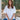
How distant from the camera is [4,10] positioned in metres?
0.69

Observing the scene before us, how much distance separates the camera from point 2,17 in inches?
27.3

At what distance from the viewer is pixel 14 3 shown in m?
0.69

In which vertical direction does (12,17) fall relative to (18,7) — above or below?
below

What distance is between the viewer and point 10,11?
688 mm

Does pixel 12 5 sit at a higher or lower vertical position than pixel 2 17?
higher

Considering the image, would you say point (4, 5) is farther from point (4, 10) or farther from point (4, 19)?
point (4, 19)

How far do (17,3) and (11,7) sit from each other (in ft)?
0.33

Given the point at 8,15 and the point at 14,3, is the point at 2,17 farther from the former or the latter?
the point at 14,3

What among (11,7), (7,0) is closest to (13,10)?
(11,7)

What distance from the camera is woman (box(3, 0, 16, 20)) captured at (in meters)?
0.69

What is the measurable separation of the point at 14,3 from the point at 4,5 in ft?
0.47

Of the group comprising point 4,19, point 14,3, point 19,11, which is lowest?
point 4,19

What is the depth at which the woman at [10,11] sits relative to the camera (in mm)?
687

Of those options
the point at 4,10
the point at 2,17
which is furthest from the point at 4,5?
the point at 2,17
